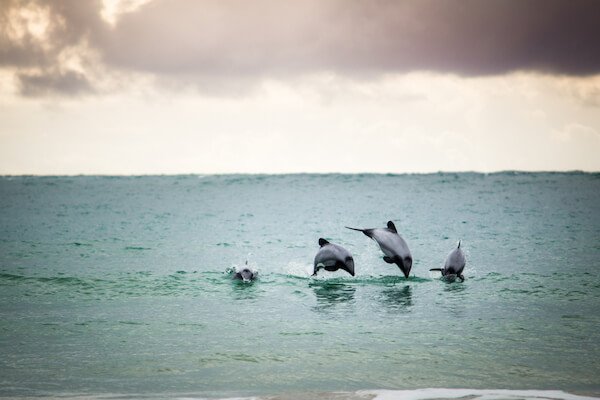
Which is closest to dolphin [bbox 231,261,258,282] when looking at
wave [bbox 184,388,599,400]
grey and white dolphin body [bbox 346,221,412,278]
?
grey and white dolphin body [bbox 346,221,412,278]

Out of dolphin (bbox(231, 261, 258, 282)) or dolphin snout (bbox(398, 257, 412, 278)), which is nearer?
dolphin snout (bbox(398, 257, 412, 278))

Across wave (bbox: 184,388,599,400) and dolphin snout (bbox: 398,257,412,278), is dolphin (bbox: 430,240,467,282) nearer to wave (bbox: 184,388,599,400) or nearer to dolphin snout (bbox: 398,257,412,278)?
dolphin snout (bbox: 398,257,412,278)

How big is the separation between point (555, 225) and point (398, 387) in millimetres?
28823

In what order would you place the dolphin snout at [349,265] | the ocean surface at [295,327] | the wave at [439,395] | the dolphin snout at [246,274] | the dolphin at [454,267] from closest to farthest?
Result: the wave at [439,395] < the ocean surface at [295,327] < the dolphin snout at [349,265] < the dolphin at [454,267] < the dolphin snout at [246,274]

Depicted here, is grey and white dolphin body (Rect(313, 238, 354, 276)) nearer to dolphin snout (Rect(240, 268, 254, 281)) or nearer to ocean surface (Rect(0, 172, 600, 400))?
ocean surface (Rect(0, 172, 600, 400))

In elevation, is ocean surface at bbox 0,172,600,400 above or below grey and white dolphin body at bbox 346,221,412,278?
below

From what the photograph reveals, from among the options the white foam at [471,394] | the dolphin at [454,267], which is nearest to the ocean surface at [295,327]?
the white foam at [471,394]

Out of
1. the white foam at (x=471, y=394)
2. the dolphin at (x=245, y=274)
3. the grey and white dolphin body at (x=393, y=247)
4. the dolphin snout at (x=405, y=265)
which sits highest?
the grey and white dolphin body at (x=393, y=247)

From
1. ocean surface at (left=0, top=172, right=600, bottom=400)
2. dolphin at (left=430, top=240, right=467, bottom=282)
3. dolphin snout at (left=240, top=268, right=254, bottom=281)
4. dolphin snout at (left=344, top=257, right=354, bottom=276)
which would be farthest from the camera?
dolphin snout at (left=240, top=268, right=254, bottom=281)

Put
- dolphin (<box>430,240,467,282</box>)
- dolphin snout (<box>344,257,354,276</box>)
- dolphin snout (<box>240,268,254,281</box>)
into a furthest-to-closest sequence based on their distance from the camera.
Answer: dolphin snout (<box>240,268,254,281</box>) < dolphin (<box>430,240,467,282</box>) < dolphin snout (<box>344,257,354,276</box>)

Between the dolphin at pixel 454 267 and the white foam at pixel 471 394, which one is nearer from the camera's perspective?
the white foam at pixel 471 394

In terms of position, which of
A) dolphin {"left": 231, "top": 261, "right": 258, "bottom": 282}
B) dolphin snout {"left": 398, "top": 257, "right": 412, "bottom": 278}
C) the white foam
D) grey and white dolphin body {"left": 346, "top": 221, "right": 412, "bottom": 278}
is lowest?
the white foam

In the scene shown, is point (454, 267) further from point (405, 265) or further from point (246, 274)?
point (246, 274)

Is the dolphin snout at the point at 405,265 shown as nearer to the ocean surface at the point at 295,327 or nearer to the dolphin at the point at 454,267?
the ocean surface at the point at 295,327
